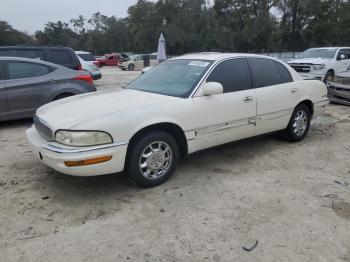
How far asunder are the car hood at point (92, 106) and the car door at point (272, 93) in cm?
152

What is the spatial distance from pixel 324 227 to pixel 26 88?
5910 mm

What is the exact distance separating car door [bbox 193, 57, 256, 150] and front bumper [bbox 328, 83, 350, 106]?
5621mm

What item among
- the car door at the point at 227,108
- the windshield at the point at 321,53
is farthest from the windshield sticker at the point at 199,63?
the windshield at the point at 321,53

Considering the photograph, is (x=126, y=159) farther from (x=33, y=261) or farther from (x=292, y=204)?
(x=292, y=204)

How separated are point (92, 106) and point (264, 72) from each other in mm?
2687

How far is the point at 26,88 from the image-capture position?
697cm

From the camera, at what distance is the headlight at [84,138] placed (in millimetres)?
3609

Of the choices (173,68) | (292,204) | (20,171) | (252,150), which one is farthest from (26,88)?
(292,204)

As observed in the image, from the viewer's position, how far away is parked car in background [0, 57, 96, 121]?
6816 mm

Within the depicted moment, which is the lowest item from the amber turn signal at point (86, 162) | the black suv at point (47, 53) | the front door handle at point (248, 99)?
the amber turn signal at point (86, 162)

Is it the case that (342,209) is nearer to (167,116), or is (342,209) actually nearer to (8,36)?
(167,116)

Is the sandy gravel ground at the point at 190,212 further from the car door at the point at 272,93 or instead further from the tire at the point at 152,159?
the car door at the point at 272,93

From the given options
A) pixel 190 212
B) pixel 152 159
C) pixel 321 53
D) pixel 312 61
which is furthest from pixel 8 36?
pixel 190 212

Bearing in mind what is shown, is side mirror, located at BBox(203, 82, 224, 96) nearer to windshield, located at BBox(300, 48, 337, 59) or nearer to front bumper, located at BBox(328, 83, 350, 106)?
front bumper, located at BBox(328, 83, 350, 106)
